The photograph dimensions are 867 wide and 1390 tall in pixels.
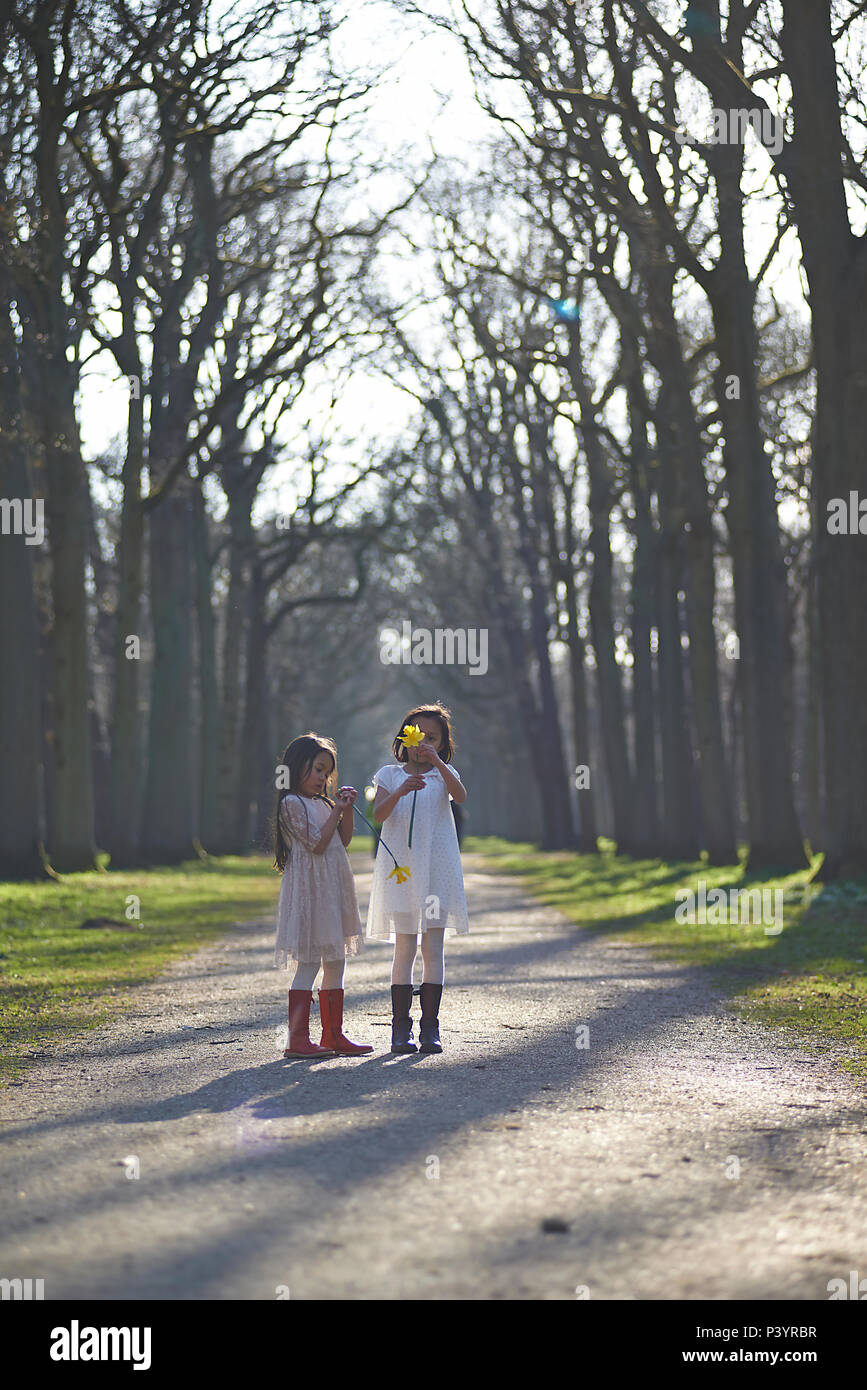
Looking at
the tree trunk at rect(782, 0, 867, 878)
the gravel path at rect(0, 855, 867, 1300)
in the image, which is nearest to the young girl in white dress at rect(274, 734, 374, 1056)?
the gravel path at rect(0, 855, 867, 1300)

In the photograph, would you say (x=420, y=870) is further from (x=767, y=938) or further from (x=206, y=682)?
(x=206, y=682)

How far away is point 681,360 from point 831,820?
28.0 feet

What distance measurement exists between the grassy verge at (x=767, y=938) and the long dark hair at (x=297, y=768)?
3.03 meters

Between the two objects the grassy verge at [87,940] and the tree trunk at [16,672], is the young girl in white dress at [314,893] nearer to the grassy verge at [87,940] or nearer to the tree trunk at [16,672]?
the grassy verge at [87,940]

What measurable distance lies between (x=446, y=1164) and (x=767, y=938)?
950 centimetres

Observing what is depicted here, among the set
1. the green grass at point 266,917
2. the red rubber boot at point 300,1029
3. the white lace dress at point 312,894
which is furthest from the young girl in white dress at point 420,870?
the green grass at point 266,917

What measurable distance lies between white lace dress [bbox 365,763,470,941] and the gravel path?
67 cm

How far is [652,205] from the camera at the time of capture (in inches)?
718

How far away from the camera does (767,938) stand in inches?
551

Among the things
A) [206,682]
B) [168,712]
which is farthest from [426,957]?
[206,682]

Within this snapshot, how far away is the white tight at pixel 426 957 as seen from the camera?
7793 mm

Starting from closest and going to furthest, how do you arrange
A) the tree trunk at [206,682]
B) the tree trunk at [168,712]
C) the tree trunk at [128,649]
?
the tree trunk at [128,649]
the tree trunk at [168,712]
the tree trunk at [206,682]
